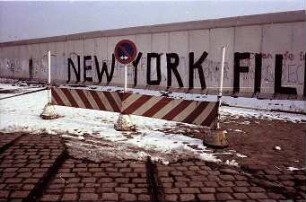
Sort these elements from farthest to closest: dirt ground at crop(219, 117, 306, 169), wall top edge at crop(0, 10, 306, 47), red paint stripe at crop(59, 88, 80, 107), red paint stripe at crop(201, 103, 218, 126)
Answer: wall top edge at crop(0, 10, 306, 47) → red paint stripe at crop(59, 88, 80, 107) → red paint stripe at crop(201, 103, 218, 126) → dirt ground at crop(219, 117, 306, 169)

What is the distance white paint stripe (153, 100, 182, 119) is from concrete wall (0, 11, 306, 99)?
602 cm

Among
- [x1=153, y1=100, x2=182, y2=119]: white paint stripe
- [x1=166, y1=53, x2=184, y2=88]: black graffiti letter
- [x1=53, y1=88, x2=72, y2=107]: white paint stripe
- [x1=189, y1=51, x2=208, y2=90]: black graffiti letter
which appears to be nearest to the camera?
[x1=153, y1=100, x2=182, y2=119]: white paint stripe

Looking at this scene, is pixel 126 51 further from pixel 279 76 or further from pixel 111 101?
pixel 279 76

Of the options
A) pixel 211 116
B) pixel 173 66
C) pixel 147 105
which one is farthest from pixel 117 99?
pixel 173 66

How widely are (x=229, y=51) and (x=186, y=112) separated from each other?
22.7ft

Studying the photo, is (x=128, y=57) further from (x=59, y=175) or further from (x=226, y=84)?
(x=226, y=84)

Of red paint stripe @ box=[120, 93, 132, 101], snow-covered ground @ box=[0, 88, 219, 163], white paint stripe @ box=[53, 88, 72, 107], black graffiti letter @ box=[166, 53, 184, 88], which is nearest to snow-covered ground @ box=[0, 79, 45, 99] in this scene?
snow-covered ground @ box=[0, 88, 219, 163]

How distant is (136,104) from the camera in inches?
275

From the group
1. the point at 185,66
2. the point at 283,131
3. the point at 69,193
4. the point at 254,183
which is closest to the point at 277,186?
the point at 254,183

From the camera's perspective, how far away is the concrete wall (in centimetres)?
1096

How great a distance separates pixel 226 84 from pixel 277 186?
8.78 m

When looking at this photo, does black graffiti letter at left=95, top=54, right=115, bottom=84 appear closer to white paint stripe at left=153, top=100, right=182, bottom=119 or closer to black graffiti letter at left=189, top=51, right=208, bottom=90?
black graffiti letter at left=189, top=51, right=208, bottom=90

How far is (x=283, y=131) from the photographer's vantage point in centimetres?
748

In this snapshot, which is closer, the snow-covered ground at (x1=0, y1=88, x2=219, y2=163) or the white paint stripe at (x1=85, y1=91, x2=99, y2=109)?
the snow-covered ground at (x1=0, y1=88, x2=219, y2=163)
